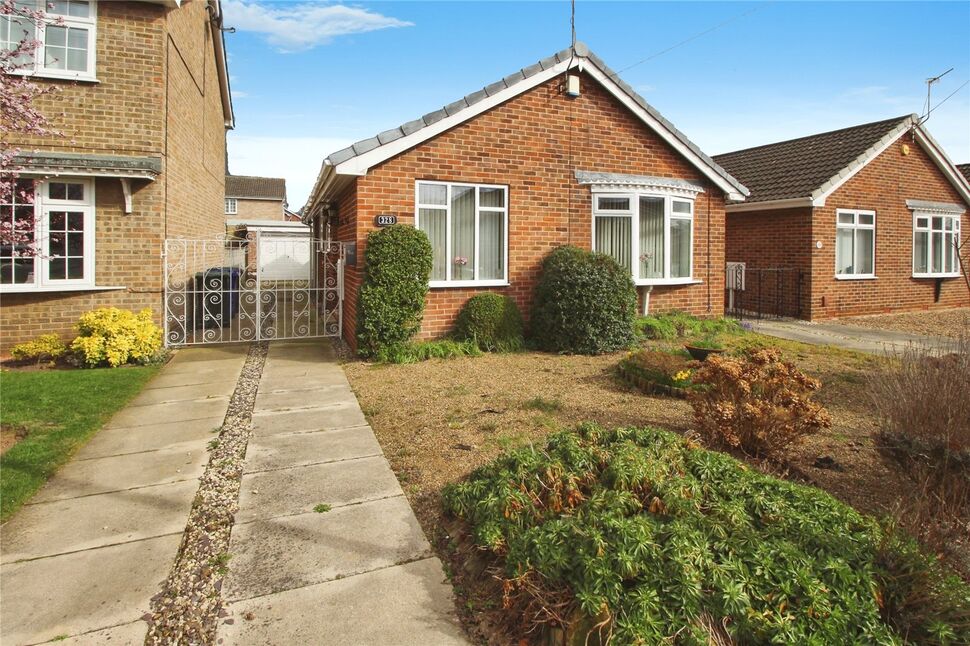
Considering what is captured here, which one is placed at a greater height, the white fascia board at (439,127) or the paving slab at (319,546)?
the white fascia board at (439,127)

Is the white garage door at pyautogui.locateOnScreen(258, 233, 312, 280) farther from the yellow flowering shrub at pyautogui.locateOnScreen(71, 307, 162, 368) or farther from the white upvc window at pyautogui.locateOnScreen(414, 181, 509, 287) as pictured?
the white upvc window at pyautogui.locateOnScreen(414, 181, 509, 287)

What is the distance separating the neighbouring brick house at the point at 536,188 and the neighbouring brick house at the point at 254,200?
3863cm

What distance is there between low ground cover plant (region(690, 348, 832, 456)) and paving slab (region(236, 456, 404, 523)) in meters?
2.67

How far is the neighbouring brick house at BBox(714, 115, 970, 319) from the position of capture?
1455 cm

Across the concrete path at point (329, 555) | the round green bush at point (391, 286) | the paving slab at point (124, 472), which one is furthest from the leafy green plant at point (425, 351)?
the paving slab at point (124, 472)

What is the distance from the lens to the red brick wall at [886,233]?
14.6 metres

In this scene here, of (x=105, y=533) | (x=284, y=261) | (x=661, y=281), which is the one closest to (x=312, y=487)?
(x=105, y=533)

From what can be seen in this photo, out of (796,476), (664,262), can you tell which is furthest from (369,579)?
(664,262)

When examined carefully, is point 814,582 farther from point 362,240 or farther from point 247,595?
point 362,240

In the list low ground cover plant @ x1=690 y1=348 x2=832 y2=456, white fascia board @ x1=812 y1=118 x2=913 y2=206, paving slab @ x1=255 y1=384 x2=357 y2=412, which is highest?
white fascia board @ x1=812 y1=118 x2=913 y2=206

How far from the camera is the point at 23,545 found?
359 centimetres

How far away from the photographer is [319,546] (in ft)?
11.6

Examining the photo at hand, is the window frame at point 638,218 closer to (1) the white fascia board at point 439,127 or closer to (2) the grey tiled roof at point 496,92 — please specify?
(2) the grey tiled roof at point 496,92

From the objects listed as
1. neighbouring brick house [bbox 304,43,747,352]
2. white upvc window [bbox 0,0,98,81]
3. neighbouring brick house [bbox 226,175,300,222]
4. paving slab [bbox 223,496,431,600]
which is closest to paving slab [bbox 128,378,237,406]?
neighbouring brick house [bbox 304,43,747,352]
